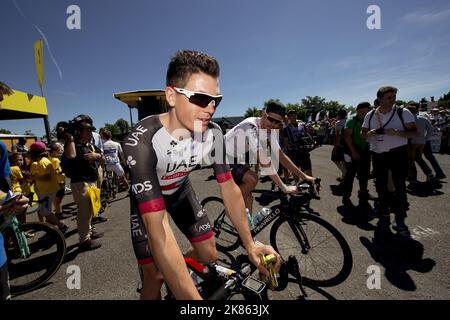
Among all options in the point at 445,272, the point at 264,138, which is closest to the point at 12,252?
the point at 264,138

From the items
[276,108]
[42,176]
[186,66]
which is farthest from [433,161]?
[42,176]

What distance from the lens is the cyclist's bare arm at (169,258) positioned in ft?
3.81

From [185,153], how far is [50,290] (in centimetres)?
296

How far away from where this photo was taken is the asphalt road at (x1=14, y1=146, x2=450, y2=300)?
8.18 ft

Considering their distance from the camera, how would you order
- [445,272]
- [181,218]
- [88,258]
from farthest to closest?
[88,258] → [445,272] → [181,218]

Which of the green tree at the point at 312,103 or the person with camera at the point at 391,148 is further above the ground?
the green tree at the point at 312,103

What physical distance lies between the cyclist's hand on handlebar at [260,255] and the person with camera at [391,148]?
340cm

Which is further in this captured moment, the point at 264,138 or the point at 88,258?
the point at 88,258

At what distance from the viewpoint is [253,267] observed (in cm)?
161

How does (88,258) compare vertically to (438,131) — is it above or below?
below

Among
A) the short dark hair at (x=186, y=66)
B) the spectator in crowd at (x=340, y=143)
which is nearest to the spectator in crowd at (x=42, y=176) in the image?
the short dark hair at (x=186, y=66)

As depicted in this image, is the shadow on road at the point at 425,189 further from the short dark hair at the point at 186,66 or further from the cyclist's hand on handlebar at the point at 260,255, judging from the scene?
the short dark hair at the point at 186,66
